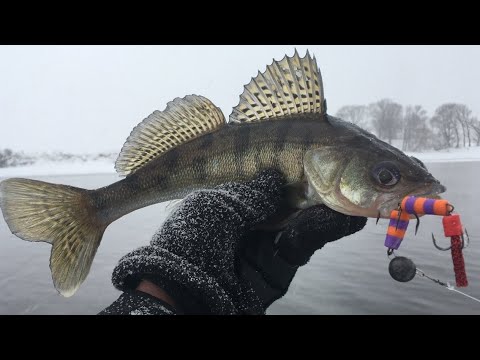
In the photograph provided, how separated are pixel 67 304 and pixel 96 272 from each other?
1681 millimetres

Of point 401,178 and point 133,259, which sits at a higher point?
point 401,178

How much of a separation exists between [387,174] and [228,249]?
122 centimetres

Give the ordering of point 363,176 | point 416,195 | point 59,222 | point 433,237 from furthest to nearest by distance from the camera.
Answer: point 59,222, point 363,176, point 416,195, point 433,237

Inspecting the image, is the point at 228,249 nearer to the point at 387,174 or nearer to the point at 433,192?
the point at 387,174

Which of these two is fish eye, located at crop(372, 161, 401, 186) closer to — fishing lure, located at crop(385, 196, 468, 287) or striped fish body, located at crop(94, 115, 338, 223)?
fishing lure, located at crop(385, 196, 468, 287)

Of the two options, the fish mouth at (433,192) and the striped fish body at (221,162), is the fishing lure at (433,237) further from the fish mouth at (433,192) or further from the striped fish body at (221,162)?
the striped fish body at (221,162)

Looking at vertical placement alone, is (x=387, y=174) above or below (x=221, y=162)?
below

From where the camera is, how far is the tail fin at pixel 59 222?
2.86 metres

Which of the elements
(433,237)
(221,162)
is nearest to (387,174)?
(433,237)

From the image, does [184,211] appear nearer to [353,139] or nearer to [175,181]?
[175,181]

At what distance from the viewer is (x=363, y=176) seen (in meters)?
2.79

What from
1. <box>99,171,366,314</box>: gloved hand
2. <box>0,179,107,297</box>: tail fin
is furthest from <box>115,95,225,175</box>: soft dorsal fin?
<box>99,171,366,314</box>: gloved hand

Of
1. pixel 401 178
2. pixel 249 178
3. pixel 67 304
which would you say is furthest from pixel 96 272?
pixel 401 178

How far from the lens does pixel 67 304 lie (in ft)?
23.6
